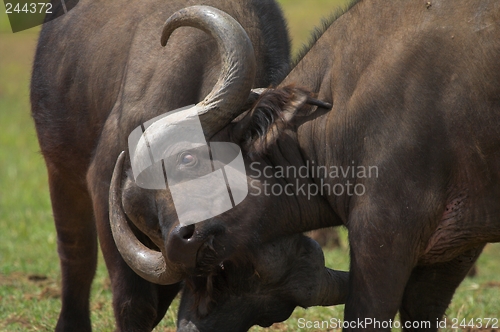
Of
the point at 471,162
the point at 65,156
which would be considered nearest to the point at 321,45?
the point at 471,162

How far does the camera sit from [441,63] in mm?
4664

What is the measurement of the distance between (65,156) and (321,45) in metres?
2.38

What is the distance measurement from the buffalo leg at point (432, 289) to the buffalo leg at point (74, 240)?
8.64ft

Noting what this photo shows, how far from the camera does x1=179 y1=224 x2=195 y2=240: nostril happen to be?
484cm

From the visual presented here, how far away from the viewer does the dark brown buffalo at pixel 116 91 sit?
552cm

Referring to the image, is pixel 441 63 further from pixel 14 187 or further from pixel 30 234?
pixel 14 187

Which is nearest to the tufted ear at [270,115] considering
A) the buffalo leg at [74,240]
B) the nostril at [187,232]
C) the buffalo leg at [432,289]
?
the nostril at [187,232]

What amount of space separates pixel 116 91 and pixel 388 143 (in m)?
2.13

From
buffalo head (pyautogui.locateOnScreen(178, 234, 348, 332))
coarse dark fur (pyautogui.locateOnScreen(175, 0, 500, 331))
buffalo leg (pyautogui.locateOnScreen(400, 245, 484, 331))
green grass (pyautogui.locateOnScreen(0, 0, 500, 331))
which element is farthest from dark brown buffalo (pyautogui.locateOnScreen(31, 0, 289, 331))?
buffalo leg (pyautogui.locateOnScreen(400, 245, 484, 331))

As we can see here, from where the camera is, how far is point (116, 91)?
19.7 feet

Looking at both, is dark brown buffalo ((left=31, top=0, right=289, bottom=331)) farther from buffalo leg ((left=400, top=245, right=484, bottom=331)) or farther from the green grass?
buffalo leg ((left=400, top=245, right=484, bottom=331))

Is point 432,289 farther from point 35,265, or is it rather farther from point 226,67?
point 35,265

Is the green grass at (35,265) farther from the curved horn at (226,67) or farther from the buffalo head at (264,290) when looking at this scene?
the curved horn at (226,67)

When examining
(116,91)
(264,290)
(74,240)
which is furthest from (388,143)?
(74,240)
